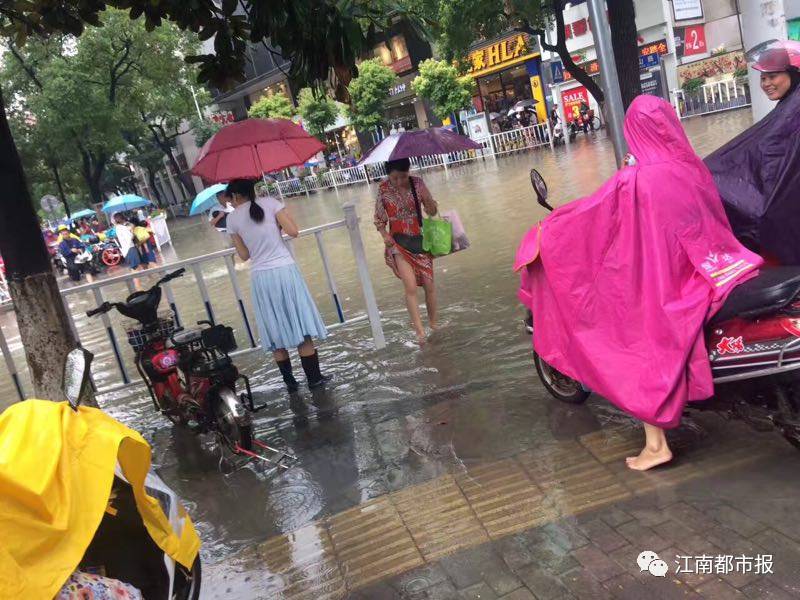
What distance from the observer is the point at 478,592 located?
2990 millimetres

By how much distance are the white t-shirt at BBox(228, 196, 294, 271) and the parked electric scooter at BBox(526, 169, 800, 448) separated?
10.8 feet

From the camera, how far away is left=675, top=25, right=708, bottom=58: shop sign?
27691 mm

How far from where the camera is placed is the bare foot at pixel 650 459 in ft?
12.2

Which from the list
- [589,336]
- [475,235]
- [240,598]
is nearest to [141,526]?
[240,598]

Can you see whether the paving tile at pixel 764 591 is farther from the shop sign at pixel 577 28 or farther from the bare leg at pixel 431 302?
the shop sign at pixel 577 28

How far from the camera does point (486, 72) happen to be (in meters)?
34.7

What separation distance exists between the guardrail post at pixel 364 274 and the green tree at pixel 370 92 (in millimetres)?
28027

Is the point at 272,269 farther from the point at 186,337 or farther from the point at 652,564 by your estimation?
the point at 652,564

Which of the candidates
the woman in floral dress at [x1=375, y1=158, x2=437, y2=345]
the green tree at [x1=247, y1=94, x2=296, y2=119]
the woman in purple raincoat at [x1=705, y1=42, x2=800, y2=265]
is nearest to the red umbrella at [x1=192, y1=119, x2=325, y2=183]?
the woman in floral dress at [x1=375, y1=158, x2=437, y2=345]

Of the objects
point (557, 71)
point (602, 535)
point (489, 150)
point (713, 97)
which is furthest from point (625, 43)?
point (557, 71)

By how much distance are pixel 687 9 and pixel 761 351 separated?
2755cm

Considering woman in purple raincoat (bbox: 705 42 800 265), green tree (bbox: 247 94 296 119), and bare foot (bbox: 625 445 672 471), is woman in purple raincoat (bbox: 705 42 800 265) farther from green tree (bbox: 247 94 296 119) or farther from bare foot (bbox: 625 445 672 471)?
green tree (bbox: 247 94 296 119)

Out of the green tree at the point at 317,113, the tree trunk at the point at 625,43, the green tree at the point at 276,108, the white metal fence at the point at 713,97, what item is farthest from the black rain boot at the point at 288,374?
the green tree at the point at 276,108

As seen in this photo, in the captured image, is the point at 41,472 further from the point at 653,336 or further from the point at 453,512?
the point at 653,336
